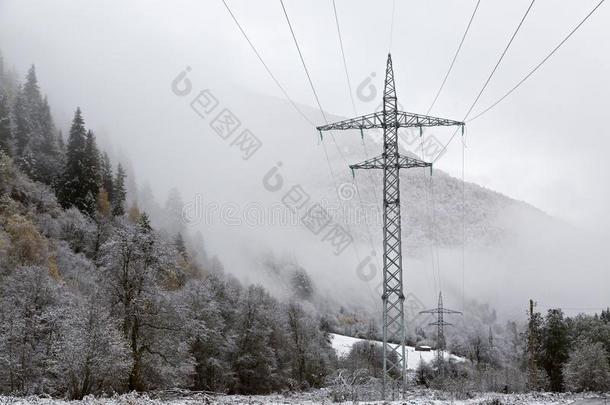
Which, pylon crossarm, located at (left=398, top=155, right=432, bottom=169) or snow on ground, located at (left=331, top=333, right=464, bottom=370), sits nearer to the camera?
pylon crossarm, located at (left=398, top=155, right=432, bottom=169)

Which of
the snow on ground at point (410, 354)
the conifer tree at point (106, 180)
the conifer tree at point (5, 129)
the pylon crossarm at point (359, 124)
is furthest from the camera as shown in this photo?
the snow on ground at point (410, 354)

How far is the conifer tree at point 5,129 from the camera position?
99.0m

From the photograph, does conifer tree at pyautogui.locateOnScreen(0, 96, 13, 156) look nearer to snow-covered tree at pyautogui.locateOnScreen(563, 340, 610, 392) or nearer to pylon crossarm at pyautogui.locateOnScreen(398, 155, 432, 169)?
pylon crossarm at pyautogui.locateOnScreen(398, 155, 432, 169)

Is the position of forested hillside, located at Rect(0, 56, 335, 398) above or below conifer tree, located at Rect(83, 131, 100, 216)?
below

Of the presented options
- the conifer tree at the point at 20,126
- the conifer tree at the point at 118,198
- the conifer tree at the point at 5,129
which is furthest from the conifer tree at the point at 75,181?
the conifer tree at the point at 5,129

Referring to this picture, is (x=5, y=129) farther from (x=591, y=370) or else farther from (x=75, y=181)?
(x=591, y=370)

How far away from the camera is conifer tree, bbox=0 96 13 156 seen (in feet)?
325

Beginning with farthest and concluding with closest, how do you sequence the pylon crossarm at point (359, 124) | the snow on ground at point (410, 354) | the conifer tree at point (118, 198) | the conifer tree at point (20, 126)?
1. the snow on ground at point (410, 354)
2. the conifer tree at point (118, 198)
3. the conifer tree at point (20, 126)
4. the pylon crossarm at point (359, 124)

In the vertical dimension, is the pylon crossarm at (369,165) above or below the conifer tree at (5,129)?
below

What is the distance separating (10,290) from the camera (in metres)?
47.4

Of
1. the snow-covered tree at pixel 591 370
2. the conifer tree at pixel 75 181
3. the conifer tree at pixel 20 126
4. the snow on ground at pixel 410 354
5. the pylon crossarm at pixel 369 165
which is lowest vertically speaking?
the snow-covered tree at pixel 591 370

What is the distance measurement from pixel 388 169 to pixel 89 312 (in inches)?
662

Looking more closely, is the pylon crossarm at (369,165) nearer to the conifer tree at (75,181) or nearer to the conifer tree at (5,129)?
the conifer tree at (75,181)

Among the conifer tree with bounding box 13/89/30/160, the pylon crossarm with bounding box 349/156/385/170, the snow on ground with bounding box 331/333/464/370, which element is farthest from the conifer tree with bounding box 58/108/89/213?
the pylon crossarm with bounding box 349/156/385/170
